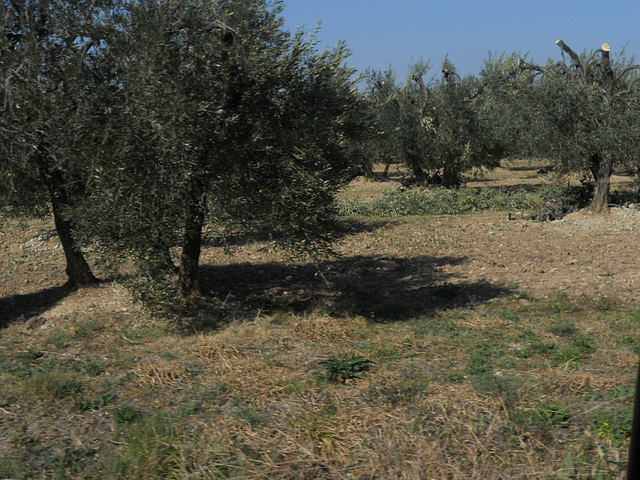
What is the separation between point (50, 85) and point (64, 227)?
11.6ft

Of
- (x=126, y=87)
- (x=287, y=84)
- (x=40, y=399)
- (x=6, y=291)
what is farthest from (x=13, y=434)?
(x=6, y=291)

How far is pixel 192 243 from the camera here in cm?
1079

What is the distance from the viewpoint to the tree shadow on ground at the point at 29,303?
11508 mm

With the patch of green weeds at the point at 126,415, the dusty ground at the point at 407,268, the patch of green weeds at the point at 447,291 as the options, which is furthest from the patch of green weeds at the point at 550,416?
the patch of green weeds at the point at 447,291

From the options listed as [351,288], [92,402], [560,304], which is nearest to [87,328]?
[92,402]

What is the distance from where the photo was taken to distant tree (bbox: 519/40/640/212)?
693 inches

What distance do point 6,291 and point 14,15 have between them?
6.45 metres

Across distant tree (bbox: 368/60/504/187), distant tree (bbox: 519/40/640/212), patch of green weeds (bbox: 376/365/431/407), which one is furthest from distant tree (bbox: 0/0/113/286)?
distant tree (bbox: 368/60/504/187)

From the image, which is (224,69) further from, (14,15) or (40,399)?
(40,399)

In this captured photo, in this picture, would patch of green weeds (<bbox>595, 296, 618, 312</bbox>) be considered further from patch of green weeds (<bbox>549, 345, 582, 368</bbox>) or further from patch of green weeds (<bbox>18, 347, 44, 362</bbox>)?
patch of green weeds (<bbox>18, 347, 44, 362</bbox>)

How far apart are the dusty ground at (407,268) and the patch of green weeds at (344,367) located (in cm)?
201

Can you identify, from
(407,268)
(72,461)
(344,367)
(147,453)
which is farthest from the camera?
(407,268)

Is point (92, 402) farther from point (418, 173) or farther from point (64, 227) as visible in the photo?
point (418, 173)

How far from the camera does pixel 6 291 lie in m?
13.6
